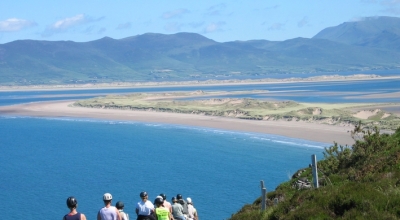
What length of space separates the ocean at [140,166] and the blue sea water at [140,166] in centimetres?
4

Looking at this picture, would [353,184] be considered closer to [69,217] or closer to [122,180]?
[69,217]

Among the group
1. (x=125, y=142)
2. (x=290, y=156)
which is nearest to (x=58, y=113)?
(x=125, y=142)

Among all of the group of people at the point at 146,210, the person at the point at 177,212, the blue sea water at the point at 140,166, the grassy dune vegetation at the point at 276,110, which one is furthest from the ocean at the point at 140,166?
the person at the point at 177,212

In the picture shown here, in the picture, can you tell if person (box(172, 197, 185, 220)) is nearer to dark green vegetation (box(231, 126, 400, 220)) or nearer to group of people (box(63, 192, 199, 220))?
group of people (box(63, 192, 199, 220))

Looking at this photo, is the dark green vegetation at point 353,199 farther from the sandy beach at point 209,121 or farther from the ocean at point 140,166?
the sandy beach at point 209,121

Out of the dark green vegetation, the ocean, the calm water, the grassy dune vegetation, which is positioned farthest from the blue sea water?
the calm water

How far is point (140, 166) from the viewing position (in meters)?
34.8

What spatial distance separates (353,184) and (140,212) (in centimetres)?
342

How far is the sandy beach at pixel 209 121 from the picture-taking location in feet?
151

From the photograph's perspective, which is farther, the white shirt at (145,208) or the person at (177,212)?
the person at (177,212)

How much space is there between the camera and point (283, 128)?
5212 centimetres

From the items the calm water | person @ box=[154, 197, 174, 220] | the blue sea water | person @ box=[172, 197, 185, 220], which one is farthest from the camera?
the calm water

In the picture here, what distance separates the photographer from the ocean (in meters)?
25.4

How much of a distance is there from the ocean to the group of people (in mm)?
11575
